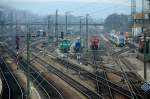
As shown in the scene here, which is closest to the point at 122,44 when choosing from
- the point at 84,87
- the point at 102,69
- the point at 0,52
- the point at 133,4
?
the point at 133,4

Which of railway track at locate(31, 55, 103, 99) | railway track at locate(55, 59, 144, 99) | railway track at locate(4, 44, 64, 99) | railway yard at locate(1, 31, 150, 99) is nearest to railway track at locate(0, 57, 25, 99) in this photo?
railway yard at locate(1, 31, 150, 99)

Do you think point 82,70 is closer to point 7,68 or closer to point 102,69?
point 102,69

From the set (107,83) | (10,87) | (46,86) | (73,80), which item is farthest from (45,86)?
(107,83)

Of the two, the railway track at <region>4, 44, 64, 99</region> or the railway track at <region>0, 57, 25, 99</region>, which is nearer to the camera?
the railway track at <region>0, 57, 25, 99</region>

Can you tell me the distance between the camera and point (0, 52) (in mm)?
34469

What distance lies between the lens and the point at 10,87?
17188 millimetres

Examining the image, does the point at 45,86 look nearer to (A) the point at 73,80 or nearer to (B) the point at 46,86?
(B) the point at 46,86

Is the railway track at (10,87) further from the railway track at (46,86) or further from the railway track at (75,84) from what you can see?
the railway track at (75,84)

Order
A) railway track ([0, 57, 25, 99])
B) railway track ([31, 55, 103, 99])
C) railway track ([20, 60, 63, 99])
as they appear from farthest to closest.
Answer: railway track ([20, 60, 63, 99]), railway track ([0, 57, 25, 99]), railway track ([31, 55, 103, 99])

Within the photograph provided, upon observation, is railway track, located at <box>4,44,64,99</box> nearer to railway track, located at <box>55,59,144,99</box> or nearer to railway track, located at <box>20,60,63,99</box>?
railway track, located at <box>20,60,63,99</box>

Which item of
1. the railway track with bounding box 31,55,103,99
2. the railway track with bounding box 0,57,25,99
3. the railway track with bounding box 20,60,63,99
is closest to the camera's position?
the railway track with bounding box 31,55,103,99

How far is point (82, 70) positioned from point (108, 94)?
801 cm

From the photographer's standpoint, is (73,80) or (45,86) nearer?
(45,86)

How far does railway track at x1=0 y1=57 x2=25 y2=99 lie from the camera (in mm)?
15080
